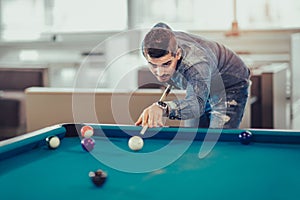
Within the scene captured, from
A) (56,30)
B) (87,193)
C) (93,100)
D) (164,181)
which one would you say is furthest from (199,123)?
(56,30)

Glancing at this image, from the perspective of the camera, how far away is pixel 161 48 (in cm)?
192

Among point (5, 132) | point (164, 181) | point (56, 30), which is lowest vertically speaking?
point (5, 132)

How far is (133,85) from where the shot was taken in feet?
19.4

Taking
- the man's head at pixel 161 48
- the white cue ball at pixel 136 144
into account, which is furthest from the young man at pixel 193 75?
the white cue ball at pixel 136 144

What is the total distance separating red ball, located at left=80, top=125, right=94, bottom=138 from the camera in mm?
1956

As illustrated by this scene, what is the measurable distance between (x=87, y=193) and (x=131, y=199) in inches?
5.4

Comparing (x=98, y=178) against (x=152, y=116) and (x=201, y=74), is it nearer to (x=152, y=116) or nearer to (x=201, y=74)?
(x=152, y=116)

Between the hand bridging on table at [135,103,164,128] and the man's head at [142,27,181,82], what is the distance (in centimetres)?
21

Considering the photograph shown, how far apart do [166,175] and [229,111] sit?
3.54 feet

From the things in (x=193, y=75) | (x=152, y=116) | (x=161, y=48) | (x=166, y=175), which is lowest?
(x=166, y=175)

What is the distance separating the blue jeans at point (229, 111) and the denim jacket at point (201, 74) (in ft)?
0.09

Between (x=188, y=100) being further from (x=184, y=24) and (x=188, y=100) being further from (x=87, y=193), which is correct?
(x=184, y=24)

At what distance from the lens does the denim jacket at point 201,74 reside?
1.88 m

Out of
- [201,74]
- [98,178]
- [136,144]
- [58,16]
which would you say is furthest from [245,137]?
[58,16]
